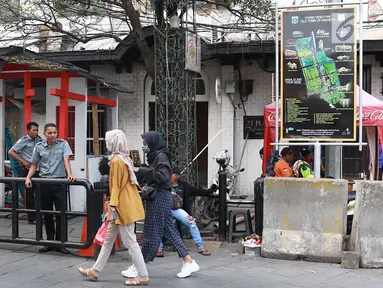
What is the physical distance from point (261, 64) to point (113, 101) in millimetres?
4172

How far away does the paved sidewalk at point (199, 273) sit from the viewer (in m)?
6.05

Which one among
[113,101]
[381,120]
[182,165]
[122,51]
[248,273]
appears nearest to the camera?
[248,273]

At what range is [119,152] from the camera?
5.87 m

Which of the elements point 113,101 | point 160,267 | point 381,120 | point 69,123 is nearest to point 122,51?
point 113,101

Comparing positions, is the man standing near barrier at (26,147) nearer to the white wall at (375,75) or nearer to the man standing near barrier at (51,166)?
the man standing near barrier at (51,166)

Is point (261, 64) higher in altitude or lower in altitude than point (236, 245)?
higher

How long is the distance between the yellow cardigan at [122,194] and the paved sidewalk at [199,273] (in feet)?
2.64

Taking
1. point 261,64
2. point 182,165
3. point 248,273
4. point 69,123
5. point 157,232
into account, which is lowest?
point 248,273

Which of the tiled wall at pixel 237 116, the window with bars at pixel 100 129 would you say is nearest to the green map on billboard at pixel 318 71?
the window with bars at pixel 100 129

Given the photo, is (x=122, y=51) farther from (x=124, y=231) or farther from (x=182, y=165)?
(x=124, y=231)

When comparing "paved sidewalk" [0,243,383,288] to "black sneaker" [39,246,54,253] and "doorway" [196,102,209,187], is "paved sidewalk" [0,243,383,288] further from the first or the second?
"doorway" [196,102,209,187]

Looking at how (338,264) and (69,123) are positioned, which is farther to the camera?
(69,123)

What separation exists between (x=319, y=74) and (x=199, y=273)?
131 inches

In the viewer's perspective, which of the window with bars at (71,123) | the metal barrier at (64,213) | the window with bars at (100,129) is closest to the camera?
the metal barrier at (64,213)
